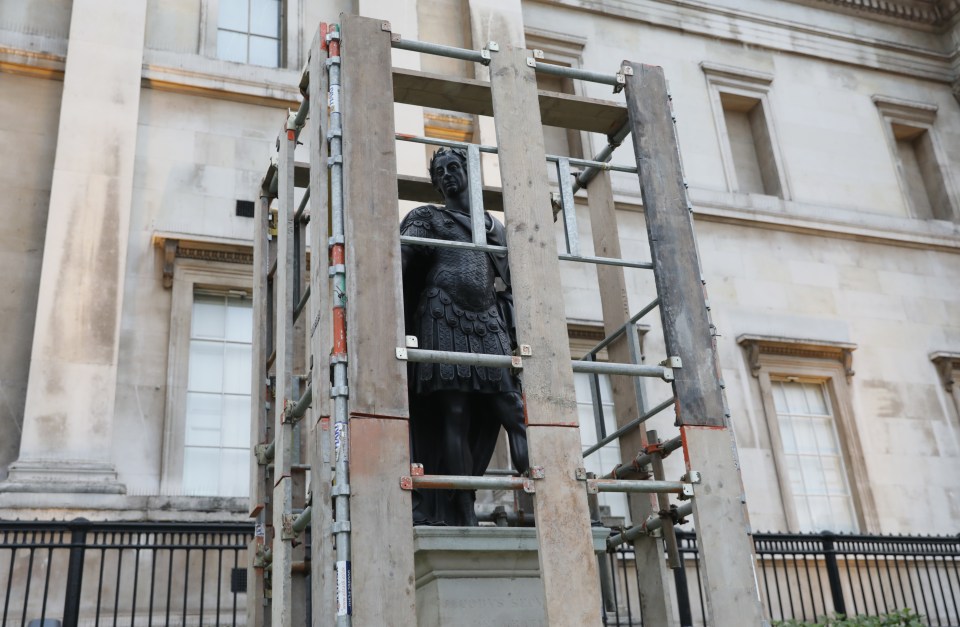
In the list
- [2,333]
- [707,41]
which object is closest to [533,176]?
[2,333]

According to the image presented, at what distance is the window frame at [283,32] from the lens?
586 inches

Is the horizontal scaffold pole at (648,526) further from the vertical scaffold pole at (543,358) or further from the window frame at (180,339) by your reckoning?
the window frame at (180,339)

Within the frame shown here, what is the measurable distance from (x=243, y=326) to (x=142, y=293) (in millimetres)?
1321

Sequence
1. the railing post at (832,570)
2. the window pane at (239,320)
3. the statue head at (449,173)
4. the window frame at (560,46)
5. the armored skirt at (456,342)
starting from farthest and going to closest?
the window frame at (560,46), the window pane at (239,320), the railing post at (832,570), the statue head at (449,173), the armored skirt at (456,342)

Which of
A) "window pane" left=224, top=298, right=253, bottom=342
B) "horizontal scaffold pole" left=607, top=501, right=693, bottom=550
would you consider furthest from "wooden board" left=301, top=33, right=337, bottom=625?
"window pane" left=224, top=298, right=253, bottom=342

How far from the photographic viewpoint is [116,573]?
11211 millimetres

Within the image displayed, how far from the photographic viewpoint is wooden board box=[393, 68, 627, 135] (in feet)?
22.3

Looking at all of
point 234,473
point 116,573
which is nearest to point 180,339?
point 234,473

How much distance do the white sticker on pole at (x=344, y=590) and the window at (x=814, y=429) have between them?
1182 cm

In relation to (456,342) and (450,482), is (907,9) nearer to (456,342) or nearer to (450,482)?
(456,342)

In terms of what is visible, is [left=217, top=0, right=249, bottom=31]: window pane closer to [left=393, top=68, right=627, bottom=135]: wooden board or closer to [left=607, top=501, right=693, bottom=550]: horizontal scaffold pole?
[left=393, top=68, right=627, bottom=135]: wooden board

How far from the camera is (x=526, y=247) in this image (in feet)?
20.2

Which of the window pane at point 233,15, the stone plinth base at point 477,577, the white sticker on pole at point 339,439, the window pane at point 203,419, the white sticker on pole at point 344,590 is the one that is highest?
the window pane at point 233,15

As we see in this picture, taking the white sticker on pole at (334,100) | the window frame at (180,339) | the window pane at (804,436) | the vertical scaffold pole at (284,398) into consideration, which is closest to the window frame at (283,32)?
the window frame at (180,339)
